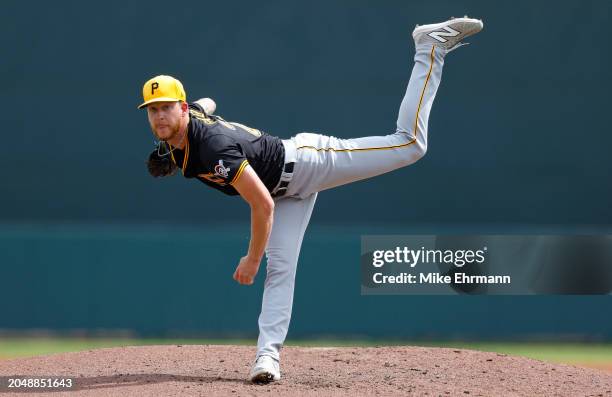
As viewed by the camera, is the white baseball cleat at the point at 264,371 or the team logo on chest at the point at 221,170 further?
the white baseball cleat at the point at 264,371

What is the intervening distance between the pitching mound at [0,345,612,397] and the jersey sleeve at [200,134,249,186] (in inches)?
36.8

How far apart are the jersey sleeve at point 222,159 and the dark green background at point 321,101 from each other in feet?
14.4

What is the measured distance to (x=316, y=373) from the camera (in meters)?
4.89

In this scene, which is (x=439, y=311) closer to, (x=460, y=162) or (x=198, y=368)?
(x=460, y=162)

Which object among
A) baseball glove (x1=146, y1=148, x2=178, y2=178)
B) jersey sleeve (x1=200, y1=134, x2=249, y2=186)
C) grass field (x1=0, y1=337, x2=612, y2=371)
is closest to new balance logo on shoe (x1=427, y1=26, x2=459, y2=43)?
jersey sleeve (x1=200, y1=134, x2=249, y2=186)

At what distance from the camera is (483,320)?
24.9 ft

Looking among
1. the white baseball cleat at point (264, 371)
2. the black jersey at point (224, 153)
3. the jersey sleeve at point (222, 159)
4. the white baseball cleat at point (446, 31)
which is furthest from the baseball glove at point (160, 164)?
the white baseball cleat at point (446, 31)

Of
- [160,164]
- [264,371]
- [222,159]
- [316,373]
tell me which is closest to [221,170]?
[222,159]

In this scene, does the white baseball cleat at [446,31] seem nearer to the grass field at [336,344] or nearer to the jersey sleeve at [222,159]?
the jersey sleeve at [222,159]

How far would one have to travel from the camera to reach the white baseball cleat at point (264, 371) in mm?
4359

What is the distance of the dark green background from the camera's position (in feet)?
28.3

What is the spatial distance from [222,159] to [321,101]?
15.4 feet

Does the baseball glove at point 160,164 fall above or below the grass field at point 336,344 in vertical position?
above

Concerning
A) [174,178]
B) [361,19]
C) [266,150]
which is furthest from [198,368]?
[361,19]
